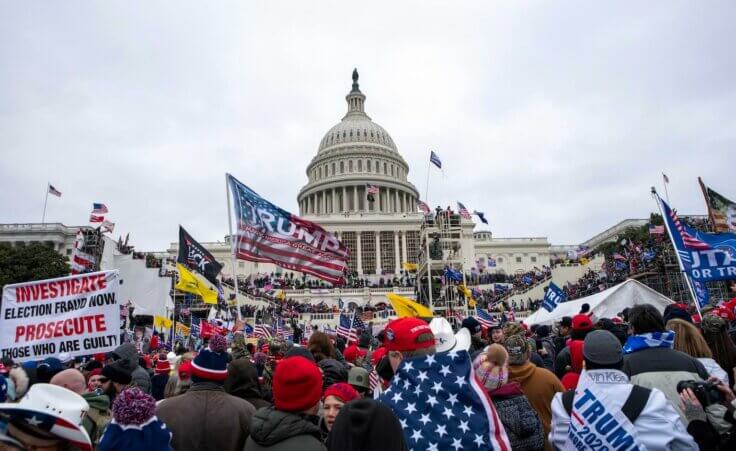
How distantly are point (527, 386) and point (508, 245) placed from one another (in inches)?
3650

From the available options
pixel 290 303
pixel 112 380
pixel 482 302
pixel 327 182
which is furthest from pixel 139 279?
pixel 327 182

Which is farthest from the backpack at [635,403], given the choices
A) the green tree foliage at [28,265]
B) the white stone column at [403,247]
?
the white stone column at [403,247]

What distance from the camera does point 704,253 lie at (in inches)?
456

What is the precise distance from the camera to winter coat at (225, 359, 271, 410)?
4.97 metres

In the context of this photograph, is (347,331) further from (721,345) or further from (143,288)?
(721,345)

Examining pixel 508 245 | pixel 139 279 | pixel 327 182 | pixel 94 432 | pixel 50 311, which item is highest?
pixel 327 182

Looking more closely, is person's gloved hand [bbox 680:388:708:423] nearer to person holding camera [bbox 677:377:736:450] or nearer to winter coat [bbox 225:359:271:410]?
person holding camera [bbox 677:377:736:450]

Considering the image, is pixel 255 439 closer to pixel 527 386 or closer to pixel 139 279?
pixel 527 386

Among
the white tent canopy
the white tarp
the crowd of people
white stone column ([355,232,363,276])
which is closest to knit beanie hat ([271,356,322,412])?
the crowd of people

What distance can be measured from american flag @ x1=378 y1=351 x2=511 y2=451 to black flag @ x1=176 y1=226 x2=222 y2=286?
1374 centimetres

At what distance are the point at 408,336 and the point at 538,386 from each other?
5.91 ft

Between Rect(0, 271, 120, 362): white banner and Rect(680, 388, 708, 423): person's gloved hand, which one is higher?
Rect(0, 271, 120, 362): white banner

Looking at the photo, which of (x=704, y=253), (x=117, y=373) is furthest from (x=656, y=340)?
(x=704, y=253)

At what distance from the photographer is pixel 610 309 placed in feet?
47.6
